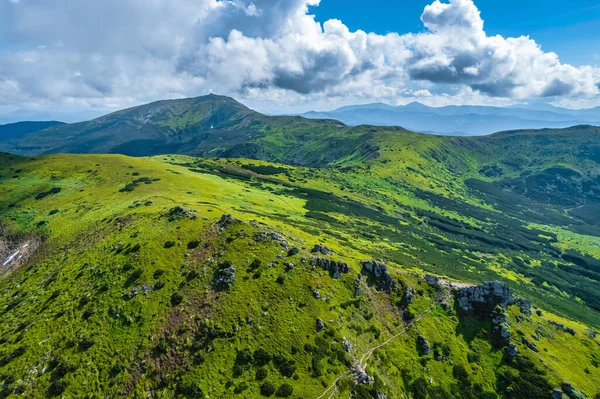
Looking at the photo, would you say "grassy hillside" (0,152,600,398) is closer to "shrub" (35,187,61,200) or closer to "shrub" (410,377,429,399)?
"shrub" (410,377,429,399)

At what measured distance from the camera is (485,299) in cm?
8431

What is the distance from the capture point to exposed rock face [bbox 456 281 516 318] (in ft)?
275

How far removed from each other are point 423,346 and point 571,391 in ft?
103

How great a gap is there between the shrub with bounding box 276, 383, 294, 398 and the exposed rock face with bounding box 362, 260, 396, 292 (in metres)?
37.6

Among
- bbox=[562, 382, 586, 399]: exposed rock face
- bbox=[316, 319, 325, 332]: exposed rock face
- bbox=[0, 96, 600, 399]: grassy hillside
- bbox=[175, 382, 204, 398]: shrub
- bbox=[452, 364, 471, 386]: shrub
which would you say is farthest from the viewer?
bbox=[452, 364, 471, 386]: shrub

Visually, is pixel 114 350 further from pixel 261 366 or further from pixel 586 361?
pixel 586 361

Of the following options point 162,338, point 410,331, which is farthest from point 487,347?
point 162,338

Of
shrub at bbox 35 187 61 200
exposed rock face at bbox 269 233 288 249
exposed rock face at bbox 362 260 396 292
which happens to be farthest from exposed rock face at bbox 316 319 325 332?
shrub at bbox 35 187 61 200

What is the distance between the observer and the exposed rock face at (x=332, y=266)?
81.4m

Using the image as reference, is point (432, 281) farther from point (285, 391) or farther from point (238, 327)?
point (238, 327)

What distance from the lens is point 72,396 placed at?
52250mm

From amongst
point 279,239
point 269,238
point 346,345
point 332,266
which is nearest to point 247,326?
point 346,345

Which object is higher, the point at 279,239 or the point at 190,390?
the point at 279,239

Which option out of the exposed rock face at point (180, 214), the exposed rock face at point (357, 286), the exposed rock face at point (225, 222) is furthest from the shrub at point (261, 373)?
the exposed rock face at point (180, 214)
